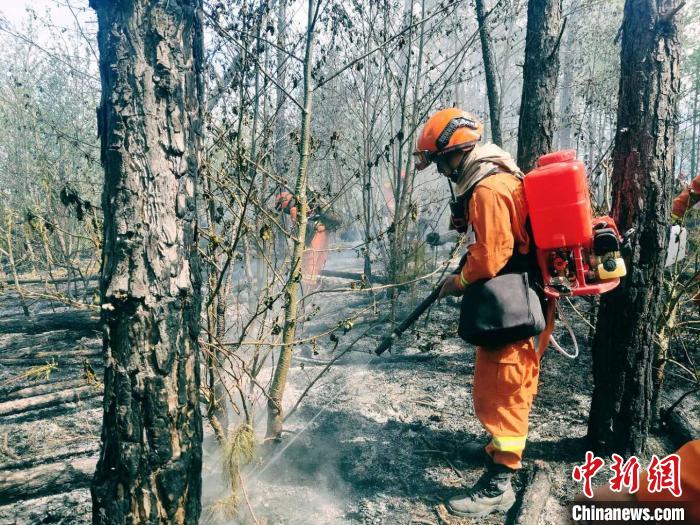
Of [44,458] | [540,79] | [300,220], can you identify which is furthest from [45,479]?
[540,79]

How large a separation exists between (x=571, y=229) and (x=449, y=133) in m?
0.98

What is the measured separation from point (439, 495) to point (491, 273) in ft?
4.95

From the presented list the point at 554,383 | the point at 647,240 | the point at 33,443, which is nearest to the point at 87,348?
the point at 33,443

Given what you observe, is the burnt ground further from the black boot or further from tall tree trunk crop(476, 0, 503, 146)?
tall tree trunk crop(476, 0, 503, 146)

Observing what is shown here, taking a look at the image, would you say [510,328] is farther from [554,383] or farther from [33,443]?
[33,443]

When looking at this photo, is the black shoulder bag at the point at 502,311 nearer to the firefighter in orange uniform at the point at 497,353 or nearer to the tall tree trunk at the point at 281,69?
the firefighter in orange uniform at the point at 497,353

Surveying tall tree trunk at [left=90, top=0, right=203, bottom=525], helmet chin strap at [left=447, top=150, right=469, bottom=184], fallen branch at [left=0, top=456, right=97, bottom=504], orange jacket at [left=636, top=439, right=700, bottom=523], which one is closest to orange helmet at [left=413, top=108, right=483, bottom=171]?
helmet chin strap at [left=447, top=150, right=469, bottom=184]

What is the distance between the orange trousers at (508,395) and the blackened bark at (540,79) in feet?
6.60

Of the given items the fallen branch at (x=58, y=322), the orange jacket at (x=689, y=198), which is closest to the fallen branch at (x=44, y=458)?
the fallen branch at (x=58, y=322)

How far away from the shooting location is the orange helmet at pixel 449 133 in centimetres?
279

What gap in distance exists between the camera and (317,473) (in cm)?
301

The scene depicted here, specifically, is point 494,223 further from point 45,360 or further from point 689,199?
point 45,360

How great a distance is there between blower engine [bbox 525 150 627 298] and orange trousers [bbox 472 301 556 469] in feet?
1.52

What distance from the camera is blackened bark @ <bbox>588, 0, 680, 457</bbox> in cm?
276
